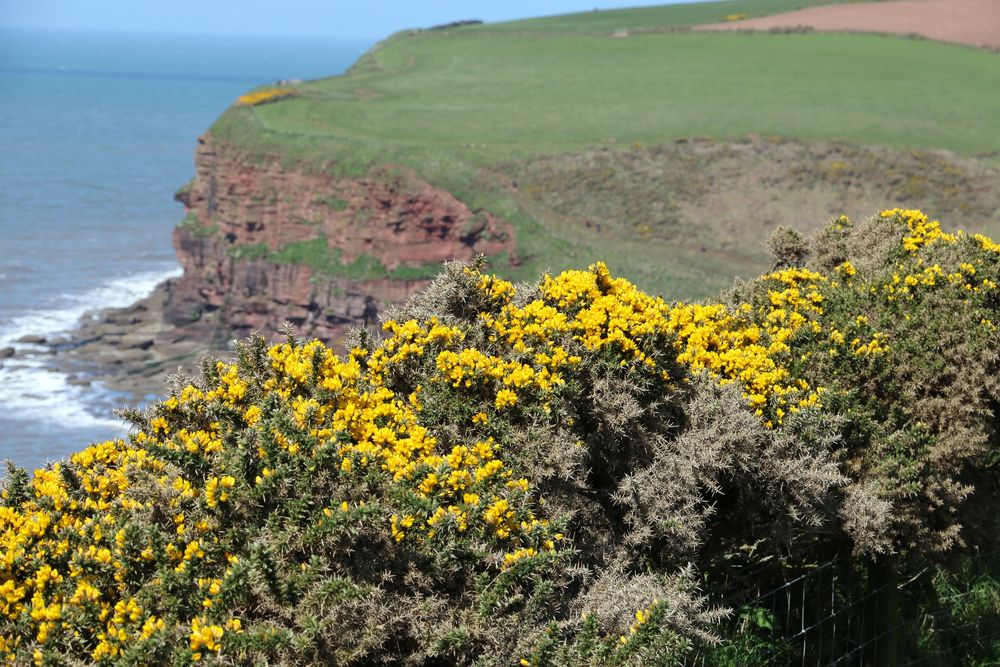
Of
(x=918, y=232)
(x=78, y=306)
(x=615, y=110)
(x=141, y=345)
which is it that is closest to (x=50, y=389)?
(x=141, y=345)

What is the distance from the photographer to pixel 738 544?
7805 millimetres

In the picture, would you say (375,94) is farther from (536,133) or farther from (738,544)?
(738,544)

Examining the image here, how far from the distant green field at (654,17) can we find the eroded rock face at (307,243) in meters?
75.6

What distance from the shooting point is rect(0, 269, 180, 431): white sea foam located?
4594 centimetres

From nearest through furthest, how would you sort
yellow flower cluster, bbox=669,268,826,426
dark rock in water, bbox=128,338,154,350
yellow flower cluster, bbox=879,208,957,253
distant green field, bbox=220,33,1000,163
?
1. yellow flower cluster, bbox=669,268,826,426
2. yellow flower cluster, bbox=879,208,957,253
3. dark rock in water, bbox=128,338,154,350
4. distant green field, bbox=220,33,1000,163

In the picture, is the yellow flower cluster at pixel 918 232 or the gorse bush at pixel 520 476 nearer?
the gorse bush at pixel 520 476

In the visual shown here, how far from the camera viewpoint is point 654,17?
452ft

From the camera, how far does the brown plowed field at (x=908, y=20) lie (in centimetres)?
9262

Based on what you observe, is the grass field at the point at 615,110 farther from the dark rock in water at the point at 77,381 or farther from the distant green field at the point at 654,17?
the distant green field at the point at 654,17

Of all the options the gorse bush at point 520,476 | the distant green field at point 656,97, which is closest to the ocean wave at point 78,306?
the distant green field at point 656,97

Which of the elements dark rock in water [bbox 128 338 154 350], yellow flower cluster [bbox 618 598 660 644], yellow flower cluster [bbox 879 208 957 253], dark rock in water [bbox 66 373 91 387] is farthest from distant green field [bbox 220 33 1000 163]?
yellow flower cluster [bbox 618 598 660 644]

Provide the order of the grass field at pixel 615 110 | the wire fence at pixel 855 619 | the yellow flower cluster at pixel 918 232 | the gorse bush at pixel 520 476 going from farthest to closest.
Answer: the grass field at pixel 615 110, the yellow flower cluster at pixel 918 232, the wire fence at pixel 855 619, the gorse bush at pixel 520 476

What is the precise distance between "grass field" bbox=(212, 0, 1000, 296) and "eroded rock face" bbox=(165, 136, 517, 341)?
4.86 feet

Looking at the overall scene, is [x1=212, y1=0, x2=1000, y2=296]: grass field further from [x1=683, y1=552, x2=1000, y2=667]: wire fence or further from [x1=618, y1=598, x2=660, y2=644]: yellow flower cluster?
[x1=618, y1=598, x2=660, y2=644]: yellow flower cluster
